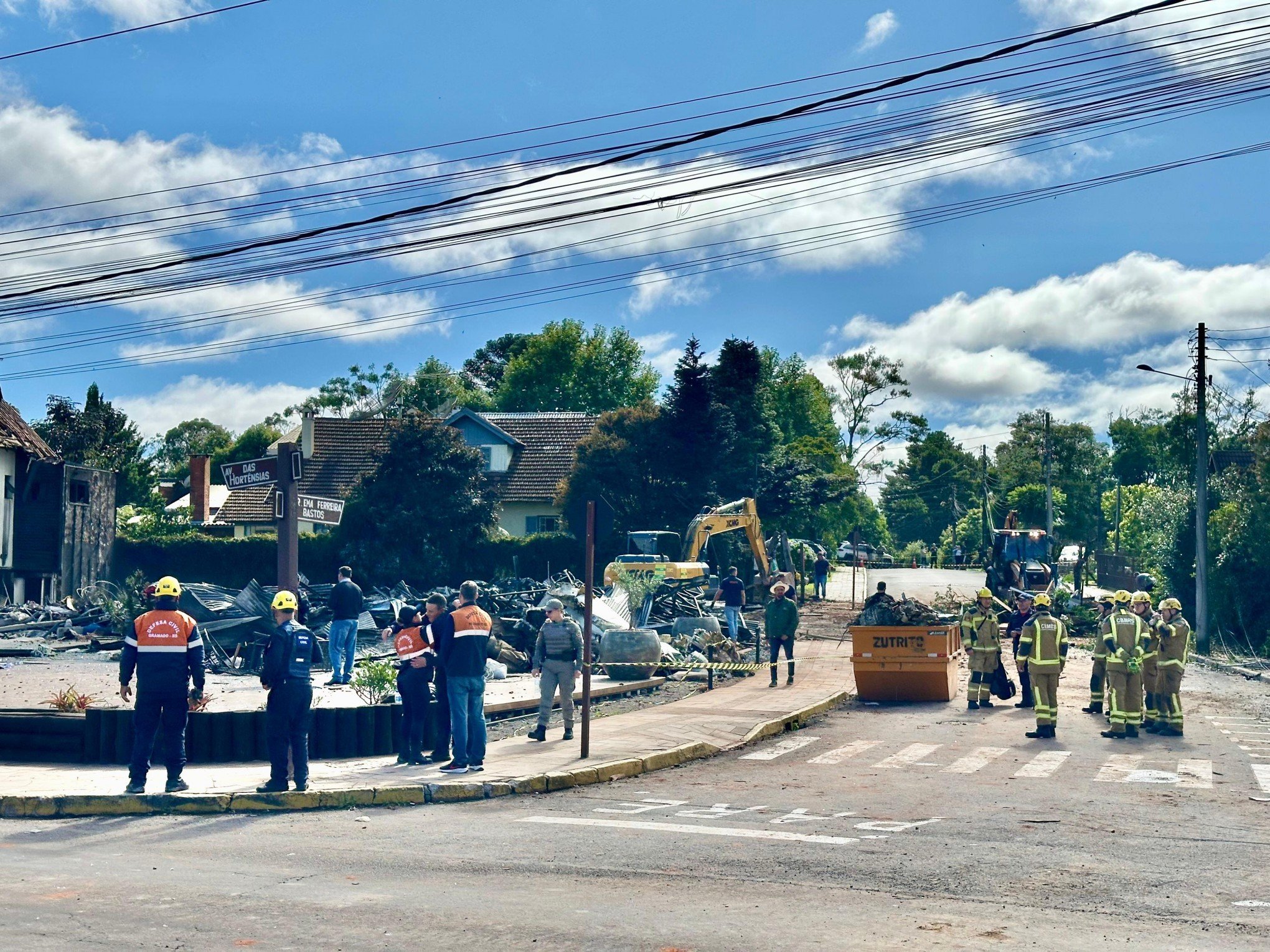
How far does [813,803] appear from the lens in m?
11.9

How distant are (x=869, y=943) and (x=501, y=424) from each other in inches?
2344

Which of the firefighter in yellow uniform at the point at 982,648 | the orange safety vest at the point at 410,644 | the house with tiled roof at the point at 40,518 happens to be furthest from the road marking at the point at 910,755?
the house with tiled roof at the point at 40,518

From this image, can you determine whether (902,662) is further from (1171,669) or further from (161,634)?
(161,634)

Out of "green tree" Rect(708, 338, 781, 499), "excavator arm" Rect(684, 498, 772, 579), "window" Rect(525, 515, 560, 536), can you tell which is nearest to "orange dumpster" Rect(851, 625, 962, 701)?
"excavator arm" Rect(684, 498, 772, 579)

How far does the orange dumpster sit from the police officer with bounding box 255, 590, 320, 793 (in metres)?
10.6

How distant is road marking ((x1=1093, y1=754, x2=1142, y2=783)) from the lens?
43.9 ft

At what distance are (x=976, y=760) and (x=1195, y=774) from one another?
7.63 feet

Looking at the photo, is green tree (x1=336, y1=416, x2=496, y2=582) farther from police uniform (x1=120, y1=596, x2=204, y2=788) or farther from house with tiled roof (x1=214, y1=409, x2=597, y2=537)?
police uniform (x1=120, y1=596, x2=204, y2=788)

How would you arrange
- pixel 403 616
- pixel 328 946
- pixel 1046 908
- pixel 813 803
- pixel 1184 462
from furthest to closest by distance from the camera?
pixel 1184 462
pixel 403 616
pixel 813 803
pixel 1046 908
pixel 328 946

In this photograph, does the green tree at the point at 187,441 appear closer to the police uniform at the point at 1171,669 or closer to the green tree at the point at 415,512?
the green tree at the point at 415,512

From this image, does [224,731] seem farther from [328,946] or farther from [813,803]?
[328,946]

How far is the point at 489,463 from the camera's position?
199 feet

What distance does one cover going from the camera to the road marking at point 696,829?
396 inches

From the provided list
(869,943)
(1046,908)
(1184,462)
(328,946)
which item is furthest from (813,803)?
(1184,462)
